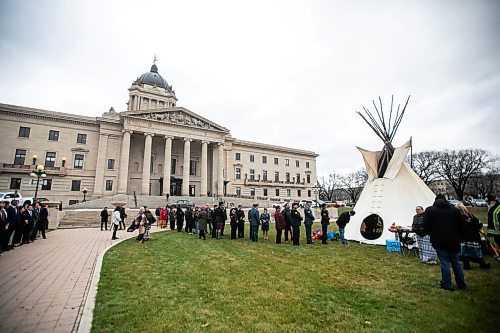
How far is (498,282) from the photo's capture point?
5.75 meters

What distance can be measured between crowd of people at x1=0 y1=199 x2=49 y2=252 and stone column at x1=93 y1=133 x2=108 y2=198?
90.9 ft

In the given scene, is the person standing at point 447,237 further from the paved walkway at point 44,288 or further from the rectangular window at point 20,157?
the rectangular window at point 20,157

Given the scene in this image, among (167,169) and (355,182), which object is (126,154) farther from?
(355,182)

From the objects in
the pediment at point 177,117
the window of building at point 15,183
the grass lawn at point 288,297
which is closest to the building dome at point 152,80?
the pediment at point 177,117

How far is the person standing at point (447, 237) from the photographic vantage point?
5.39 metres

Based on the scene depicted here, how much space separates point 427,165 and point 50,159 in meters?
67.6

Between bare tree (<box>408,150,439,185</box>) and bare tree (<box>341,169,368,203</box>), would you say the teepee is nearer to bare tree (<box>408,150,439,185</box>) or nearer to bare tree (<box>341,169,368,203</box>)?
bare tree (<box>408,150,439,185</box>)

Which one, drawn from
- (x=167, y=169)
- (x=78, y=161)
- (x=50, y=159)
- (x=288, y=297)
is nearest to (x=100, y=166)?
(x=78, y=161)

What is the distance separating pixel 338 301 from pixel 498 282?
424cm

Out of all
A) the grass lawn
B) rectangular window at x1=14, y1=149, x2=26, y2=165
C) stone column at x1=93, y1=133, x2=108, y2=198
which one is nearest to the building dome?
stone column at x1=93, y1=133, x2=108, y2=198

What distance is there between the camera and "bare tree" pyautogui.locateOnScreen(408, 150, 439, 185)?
49.5 m

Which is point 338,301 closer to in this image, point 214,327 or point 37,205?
point 214,327

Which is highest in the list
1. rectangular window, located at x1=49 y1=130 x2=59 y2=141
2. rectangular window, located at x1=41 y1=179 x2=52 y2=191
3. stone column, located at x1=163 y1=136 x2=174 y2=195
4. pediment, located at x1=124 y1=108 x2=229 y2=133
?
pediment, located at x1=124 y1=108 x2=229 y2=133

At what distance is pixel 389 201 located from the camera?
1263 cm
